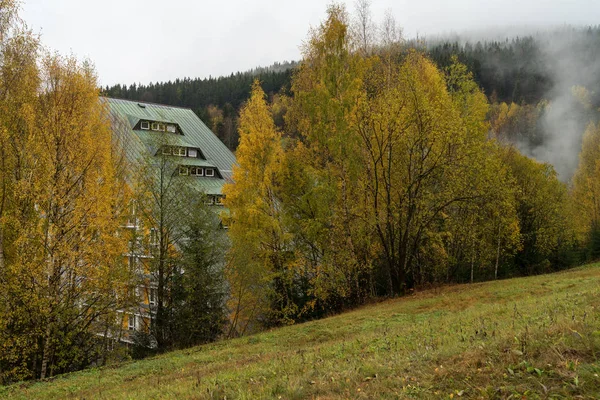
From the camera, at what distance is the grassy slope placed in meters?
5.21

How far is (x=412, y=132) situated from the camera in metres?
19.2

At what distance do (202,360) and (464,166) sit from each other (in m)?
13.5

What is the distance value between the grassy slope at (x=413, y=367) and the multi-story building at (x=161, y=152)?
785cm

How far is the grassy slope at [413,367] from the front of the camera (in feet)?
17.1

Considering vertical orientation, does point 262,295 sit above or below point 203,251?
below

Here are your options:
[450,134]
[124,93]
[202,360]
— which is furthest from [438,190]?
[124,93]

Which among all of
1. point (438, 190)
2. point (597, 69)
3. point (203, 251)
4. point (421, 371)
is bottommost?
point (421, 371)

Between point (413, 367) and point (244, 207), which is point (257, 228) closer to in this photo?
point (244, 207)

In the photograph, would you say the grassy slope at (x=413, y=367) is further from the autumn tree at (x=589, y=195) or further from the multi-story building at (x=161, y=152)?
the autumn tree at (x=589, y=195)

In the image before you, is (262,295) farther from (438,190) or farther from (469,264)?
(469,264)

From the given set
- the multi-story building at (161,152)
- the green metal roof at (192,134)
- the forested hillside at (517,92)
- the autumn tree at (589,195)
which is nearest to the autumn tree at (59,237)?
the multi-story building at (161,152)

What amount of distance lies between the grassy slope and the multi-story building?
785cm

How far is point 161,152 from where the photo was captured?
20.4 meters

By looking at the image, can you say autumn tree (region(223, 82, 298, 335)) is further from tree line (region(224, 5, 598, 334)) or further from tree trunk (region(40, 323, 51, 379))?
tree trunk (region(40, 323, 51, 379))
